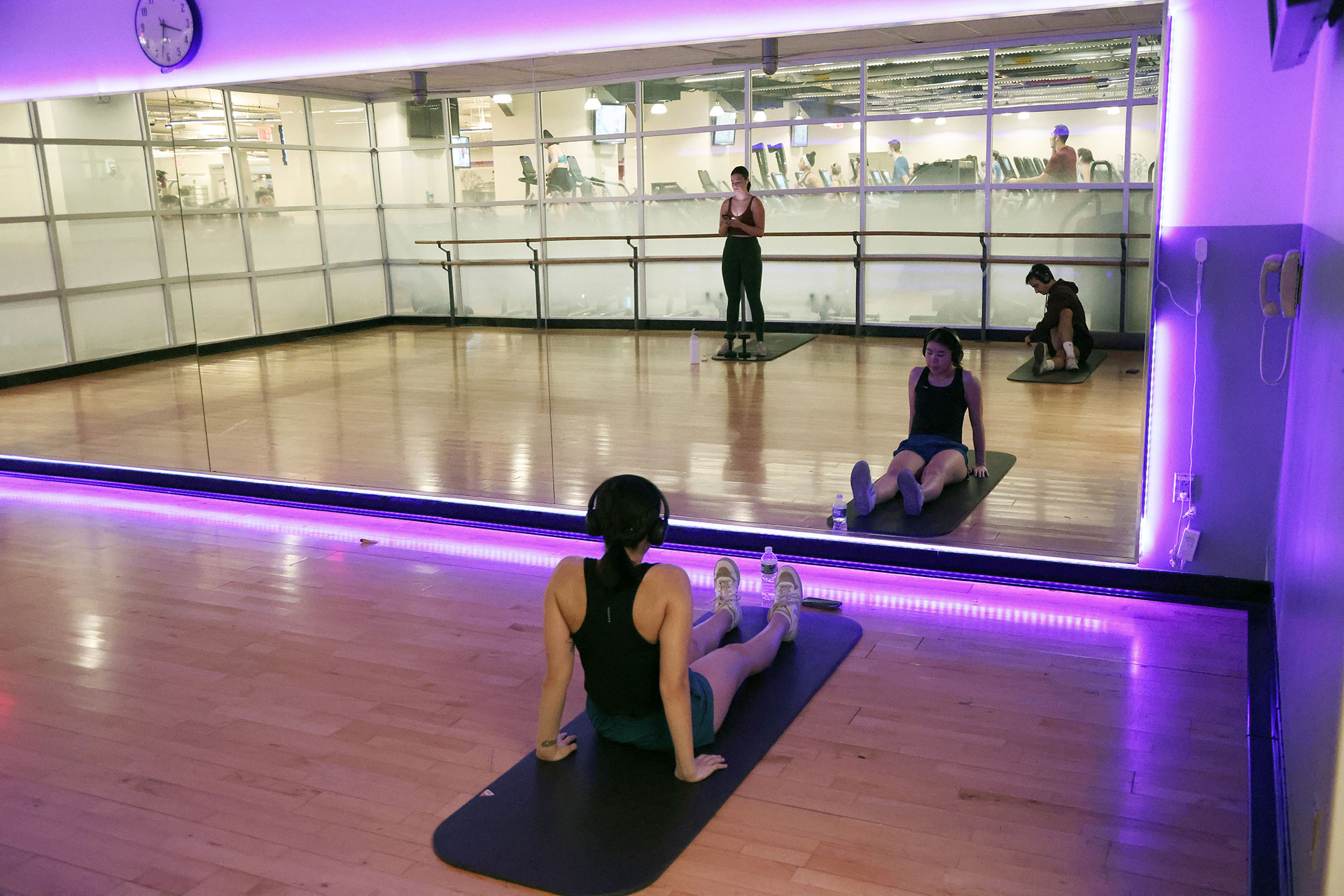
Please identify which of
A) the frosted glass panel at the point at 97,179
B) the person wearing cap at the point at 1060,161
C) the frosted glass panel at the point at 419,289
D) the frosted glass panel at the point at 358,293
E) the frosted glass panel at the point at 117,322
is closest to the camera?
the person wearing cap at the point at 1060,161

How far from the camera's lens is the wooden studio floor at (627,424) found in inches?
165

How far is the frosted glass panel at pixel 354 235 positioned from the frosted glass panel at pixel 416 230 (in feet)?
0.24

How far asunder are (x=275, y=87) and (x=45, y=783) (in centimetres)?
354

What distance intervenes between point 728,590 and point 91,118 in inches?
190

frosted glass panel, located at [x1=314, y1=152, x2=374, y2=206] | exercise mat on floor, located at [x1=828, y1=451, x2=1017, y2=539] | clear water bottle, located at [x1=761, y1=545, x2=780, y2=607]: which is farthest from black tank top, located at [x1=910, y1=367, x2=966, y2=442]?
frosted glass panel, located at [x1=314, y1=152, x2=374, y2=206]

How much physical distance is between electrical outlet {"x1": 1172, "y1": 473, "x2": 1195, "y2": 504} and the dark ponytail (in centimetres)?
225

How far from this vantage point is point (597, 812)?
102 inches

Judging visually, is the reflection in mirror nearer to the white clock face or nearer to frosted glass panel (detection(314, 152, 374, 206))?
the white clock face

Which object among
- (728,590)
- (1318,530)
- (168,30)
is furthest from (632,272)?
(1318,530)

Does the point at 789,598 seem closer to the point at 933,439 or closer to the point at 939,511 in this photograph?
the point at 939,511

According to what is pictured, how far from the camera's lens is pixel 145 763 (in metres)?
2.94

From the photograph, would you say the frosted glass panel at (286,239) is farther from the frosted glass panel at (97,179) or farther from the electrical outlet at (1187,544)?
the electrical outlet at (1187,544)

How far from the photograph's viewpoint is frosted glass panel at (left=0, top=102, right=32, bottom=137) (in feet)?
20.4

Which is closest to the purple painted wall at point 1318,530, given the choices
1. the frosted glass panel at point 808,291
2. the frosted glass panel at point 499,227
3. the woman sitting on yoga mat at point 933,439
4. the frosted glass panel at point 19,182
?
the woman sitting on yoga mat at point 933,439
